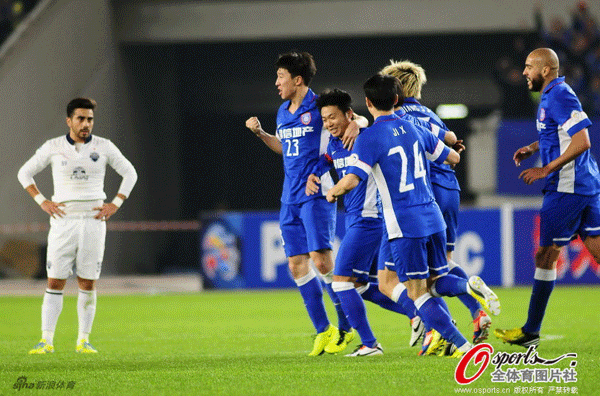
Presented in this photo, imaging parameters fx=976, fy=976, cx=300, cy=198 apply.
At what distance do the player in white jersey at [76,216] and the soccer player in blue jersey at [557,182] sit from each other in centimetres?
342

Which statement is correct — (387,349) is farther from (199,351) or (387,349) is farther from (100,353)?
(100,353)

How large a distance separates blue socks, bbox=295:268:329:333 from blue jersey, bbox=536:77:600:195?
1901 mm

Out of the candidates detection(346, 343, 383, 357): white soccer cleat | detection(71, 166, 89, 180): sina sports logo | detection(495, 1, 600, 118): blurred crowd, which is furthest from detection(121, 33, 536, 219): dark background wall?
detection(346, 343, 383, 357): white soccer cleat

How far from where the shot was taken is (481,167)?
22.0 m

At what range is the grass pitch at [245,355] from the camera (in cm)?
554

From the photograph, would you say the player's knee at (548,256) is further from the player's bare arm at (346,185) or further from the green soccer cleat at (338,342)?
the player's bare arm at (346,185)

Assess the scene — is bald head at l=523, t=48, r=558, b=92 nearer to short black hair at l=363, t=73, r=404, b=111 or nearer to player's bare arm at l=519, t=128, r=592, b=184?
player's bare arm at l=519, t=128, r=592, b=184

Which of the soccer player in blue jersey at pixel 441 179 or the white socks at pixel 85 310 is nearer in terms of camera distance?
the soccer player in blue jersey at pixel 441 179

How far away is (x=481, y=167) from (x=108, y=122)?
353 inches

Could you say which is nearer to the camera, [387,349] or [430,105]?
[387,349]

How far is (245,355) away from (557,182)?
2687 mm

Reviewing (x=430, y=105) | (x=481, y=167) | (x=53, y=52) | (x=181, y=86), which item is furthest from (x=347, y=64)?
(x=53, y=52)

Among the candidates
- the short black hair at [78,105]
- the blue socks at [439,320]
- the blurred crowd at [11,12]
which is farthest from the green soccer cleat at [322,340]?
the blurred crowd at [11,12]

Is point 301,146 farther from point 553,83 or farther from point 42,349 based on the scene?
point 42,349
